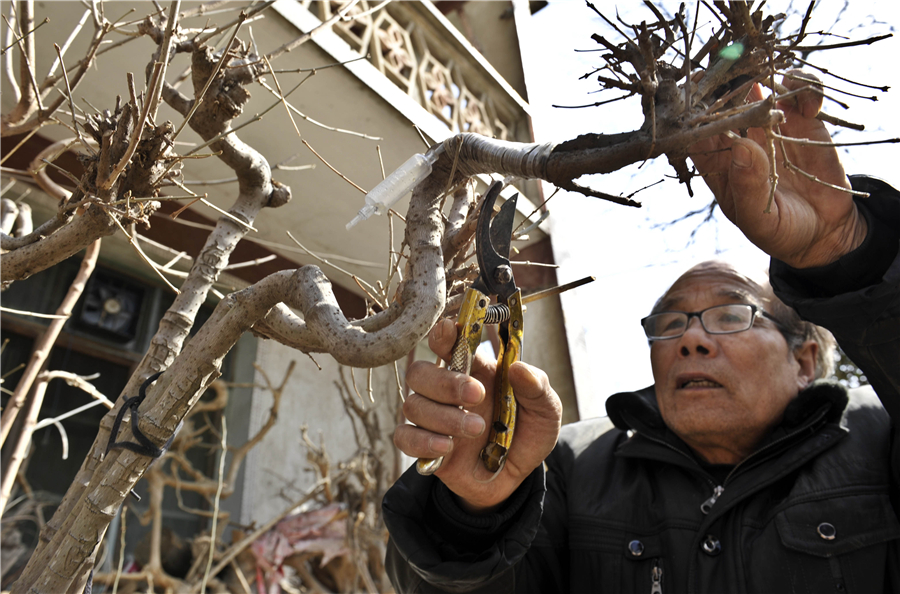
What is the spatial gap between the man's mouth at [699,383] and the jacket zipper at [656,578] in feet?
2.00

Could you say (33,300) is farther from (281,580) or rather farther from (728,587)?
(728,587)

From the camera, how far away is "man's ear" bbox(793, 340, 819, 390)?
7.41 feet

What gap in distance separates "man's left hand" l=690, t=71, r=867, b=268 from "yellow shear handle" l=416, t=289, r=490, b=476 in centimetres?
57

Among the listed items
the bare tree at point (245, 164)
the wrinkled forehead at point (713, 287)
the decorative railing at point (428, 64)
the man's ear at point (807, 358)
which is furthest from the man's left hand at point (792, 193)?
the decorative railing at point (428, 64)

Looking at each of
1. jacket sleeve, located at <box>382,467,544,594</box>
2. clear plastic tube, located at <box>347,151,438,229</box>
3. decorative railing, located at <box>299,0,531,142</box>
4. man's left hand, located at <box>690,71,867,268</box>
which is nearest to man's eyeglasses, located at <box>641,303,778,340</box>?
man's left hand, located at <box>690,71,867,268</box>

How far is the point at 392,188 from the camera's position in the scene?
3.55 ft

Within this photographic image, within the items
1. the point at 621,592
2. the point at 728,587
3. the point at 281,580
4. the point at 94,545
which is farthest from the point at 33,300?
the point at 728,587

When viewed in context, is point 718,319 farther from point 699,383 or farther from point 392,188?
point 392,188

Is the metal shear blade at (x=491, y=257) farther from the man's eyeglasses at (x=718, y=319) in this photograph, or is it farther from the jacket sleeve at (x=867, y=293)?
the man's eyeglasses at (x=718, y=319)

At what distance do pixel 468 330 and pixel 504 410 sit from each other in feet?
0.77

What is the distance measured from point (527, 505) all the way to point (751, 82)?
1.10 meters

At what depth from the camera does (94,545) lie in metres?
1.05

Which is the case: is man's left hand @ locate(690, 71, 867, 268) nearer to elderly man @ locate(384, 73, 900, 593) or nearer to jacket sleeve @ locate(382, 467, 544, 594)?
elderly man @ locate(384, 73, 900, 593)

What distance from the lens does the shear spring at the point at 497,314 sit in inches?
43.6
